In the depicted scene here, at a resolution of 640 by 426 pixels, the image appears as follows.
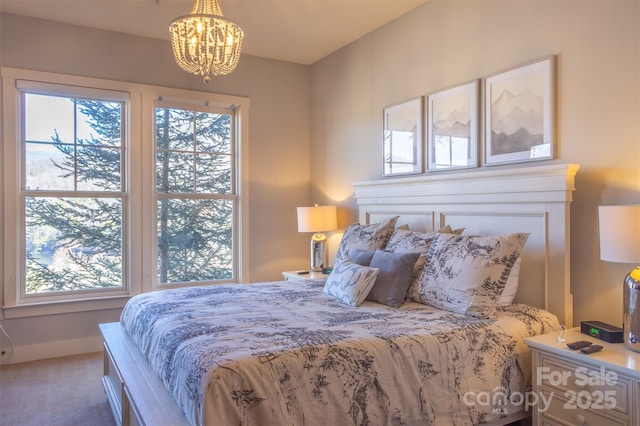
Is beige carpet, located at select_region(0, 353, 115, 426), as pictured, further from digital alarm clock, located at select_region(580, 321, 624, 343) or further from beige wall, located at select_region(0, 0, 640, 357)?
digital alarm clock, located at select_region(580, 321, 624, 343)

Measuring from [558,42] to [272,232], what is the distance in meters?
3.16

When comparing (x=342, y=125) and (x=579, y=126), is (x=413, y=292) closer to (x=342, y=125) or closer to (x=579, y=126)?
(x=579, y=126)

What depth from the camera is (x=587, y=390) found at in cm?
185

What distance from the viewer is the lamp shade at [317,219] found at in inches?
163

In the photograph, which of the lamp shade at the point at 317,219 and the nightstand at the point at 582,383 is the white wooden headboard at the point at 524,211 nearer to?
the nightstand at the point at 582,383

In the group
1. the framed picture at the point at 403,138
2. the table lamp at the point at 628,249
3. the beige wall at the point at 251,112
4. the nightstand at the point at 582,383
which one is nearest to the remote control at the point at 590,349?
the nightstand at the point at 582,383

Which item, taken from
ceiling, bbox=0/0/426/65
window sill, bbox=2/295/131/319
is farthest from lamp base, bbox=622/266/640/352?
window sill, bbox=2/295/131/319

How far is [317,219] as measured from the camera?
13.6 ft

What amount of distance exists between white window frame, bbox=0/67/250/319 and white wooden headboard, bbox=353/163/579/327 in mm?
2046

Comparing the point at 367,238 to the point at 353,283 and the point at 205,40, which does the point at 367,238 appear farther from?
the point at 205,40

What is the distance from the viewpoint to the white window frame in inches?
139

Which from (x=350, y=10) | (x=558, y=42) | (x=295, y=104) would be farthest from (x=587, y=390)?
(x=295, y=104)

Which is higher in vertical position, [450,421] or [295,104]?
[295,104]

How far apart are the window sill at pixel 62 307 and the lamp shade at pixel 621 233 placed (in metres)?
3.72
